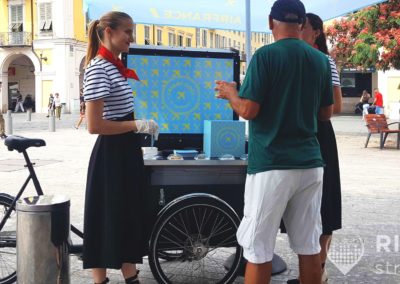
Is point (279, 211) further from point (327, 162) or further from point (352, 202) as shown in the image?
point (352, 202)

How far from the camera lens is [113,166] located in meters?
3.51

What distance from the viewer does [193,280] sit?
13.8ft

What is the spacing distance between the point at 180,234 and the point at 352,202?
419 centimetres

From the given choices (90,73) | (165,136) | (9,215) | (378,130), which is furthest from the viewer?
(378,130)

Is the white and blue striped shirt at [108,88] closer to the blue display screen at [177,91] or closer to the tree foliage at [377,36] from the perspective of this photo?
the blue display screen at [177,91]

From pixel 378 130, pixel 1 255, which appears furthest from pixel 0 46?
pixel 1 255

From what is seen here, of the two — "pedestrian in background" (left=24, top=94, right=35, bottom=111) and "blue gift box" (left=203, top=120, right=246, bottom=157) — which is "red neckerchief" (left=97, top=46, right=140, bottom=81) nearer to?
"blue gift box" (left=203, top=120, right=246, bottom=157)

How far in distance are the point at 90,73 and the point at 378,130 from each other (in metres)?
12.6

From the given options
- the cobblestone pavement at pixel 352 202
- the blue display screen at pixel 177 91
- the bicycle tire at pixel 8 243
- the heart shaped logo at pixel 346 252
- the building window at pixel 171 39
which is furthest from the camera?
the building window at pixel 171 39

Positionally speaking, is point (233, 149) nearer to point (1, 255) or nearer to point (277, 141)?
point (277, 141)

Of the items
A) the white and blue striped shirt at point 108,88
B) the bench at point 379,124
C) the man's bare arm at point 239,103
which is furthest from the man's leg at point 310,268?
the bench at point 379,124

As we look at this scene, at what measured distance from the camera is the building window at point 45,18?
43.8m

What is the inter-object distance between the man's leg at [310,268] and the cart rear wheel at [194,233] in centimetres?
79

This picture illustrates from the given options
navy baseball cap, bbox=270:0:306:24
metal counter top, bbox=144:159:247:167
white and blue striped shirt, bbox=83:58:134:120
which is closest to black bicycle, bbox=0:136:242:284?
metal counter top, bbox=144:159:247:167
